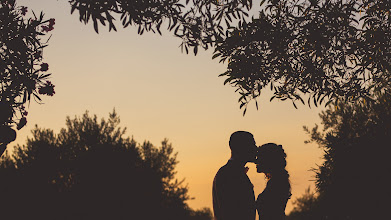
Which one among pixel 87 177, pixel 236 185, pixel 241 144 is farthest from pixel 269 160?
pixel 87 177

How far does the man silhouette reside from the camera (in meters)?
6.08

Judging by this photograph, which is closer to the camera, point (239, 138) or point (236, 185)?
point (236, 185)

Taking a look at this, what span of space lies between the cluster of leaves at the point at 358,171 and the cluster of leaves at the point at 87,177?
15.3 m

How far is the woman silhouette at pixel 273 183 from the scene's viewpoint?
22.5ft

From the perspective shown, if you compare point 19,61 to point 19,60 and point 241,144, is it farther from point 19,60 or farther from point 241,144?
point 241,144

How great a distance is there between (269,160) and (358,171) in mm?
23621

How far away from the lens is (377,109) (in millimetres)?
30859

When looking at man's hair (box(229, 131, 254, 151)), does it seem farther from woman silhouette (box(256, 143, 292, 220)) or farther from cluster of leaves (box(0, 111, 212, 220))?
cluster of leaves (box(0, 111, 212, 220))

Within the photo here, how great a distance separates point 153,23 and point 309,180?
21902 mm

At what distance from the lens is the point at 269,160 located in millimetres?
7062

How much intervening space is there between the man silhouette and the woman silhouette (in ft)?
2.45

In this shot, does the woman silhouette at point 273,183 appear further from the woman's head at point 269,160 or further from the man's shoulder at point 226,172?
the man's shoulder at point 226,172

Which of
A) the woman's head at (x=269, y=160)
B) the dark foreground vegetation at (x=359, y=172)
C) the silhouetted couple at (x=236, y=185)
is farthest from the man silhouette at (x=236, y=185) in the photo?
the dark foreground vegetation at (x=359, y=172)

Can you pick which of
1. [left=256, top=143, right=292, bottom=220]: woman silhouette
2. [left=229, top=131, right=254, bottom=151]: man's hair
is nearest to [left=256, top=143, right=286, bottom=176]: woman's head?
[left=256, top=143, right=292, bottom=220]: woman silhouette
